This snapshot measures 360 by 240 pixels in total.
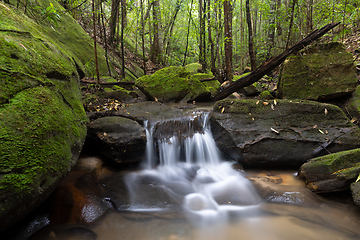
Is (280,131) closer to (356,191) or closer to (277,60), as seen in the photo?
(356,191)

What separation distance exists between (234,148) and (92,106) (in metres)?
3.94

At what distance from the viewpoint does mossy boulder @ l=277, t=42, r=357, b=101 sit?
5000 mm

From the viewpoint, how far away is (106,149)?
3916 millimetres

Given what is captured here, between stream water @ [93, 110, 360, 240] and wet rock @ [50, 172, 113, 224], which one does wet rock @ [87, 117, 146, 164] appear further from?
wet rock @ [50, 172, 113, 224]

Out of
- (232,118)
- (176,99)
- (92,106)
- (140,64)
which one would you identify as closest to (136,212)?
(232,118)

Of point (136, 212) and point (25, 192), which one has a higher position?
point (25, 192)

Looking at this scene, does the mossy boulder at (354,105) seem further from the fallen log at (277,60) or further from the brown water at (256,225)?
the brown water at (256,225)

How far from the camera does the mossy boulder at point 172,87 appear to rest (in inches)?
281

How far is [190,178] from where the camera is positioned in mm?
4027

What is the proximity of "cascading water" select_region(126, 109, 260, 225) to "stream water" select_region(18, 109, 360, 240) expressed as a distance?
0.05ft

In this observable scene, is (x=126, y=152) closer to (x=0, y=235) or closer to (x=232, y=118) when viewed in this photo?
(x=0, y=235)

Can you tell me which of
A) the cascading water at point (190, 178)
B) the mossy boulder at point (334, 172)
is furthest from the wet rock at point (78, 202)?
the mossy boulder at point (334, 172)

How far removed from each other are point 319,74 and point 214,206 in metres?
4.67

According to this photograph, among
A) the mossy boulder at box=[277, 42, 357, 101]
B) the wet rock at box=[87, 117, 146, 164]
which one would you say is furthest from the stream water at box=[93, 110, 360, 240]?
the mossy boulder at box=[277, 42, 357, 101]
